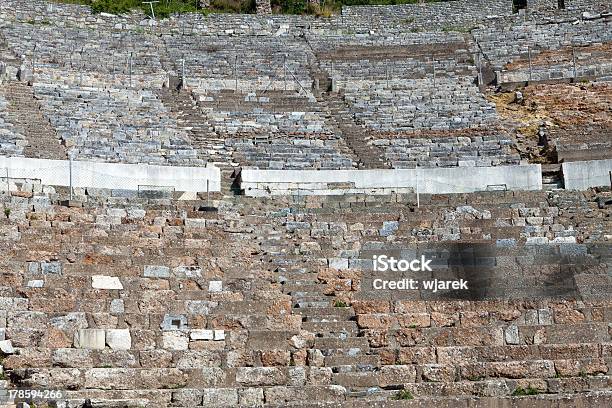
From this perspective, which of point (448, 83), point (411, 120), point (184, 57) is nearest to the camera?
point (411, 120)

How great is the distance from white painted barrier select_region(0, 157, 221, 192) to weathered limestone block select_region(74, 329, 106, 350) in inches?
232

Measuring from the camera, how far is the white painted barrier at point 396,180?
1728 centimetres

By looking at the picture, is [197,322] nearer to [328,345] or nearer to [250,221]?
[328,345]

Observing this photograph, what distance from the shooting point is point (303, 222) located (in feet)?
46.9

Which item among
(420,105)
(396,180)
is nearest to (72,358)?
(396,180)

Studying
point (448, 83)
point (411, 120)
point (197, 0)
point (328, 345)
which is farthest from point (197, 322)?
point (197, 0)

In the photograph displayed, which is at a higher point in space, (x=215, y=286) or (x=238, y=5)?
(x=238, y=5)

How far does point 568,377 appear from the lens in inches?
382

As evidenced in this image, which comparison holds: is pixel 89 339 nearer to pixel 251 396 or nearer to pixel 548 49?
pixel 251 396

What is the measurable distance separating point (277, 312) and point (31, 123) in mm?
11305

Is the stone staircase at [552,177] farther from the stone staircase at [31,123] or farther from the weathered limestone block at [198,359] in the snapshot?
the weathered limestone block at [198,359]

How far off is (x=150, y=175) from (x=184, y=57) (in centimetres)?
1253

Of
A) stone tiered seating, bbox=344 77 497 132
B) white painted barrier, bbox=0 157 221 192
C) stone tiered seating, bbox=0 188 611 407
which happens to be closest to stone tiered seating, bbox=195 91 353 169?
stone tiered seating, bbox=344 77 497 132

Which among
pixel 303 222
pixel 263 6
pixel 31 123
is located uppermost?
pixel 263 6
